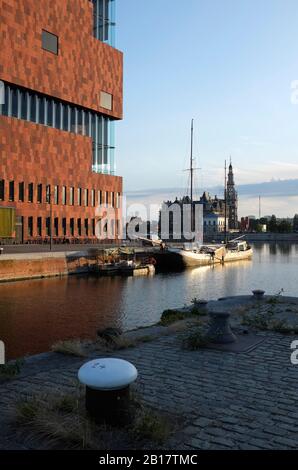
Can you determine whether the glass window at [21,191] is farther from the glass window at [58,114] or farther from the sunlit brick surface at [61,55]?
the sunlit brick surface at [61,55]

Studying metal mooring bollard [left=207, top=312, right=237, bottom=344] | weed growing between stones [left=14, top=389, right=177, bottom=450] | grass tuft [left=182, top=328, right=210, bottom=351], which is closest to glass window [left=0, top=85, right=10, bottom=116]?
metal mooring bollard [left=207, top=312, right=237, bottom=344]

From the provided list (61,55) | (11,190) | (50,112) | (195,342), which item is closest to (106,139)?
(50,112)

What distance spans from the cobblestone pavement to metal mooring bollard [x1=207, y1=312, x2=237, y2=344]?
604mm

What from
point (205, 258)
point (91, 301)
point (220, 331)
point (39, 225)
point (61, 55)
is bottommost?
point (91, 301)

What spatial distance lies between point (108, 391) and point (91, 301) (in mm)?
25082

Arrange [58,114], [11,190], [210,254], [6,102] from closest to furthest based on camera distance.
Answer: [11,190], [6,102], [58,114], [210,254]

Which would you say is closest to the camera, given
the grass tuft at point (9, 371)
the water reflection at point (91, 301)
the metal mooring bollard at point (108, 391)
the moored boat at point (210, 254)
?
the metal mooring bollard at point (108, 391)

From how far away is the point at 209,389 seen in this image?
312 inches

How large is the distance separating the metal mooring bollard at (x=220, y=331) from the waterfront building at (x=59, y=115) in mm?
45533

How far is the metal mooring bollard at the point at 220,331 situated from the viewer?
36.9ft

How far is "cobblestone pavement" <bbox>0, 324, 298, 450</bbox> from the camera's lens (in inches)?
234

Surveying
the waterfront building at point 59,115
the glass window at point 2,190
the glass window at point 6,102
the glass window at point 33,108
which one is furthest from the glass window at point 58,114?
the glass window at point 2,190

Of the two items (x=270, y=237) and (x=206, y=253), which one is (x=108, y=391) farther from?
(x=270, y=237)
